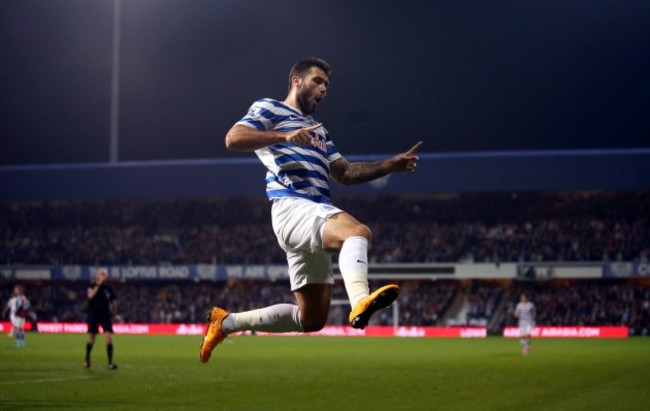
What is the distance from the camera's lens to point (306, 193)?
796 cm

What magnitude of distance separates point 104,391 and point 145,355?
1156 cm

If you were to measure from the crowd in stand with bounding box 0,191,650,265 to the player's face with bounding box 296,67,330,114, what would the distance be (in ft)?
142

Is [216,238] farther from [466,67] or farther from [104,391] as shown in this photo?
[104,391]

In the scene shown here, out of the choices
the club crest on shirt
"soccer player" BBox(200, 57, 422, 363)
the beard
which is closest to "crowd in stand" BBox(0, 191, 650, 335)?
"soccer player" BBox(200, 57, 422, 363)

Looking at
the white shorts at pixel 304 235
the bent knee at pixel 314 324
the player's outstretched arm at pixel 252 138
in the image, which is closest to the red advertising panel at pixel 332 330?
the bent knee at pixel 314 324

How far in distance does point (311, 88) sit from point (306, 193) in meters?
0.89

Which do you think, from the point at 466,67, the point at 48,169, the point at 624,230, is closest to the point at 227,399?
the point at 466,67

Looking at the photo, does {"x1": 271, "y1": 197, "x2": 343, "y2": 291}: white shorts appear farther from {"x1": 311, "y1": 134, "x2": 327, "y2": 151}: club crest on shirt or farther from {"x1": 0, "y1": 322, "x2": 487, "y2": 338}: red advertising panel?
{"x1": 0, "y1": 322, "x2": 487, "y2": 338}: red advertising panel

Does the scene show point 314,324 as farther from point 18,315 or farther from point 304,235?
point 18,315

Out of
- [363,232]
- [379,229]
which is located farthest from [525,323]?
[379,229]

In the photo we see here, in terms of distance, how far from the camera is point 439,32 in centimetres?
4853

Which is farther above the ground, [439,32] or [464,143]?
[439,32]

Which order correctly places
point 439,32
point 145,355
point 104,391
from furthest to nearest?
point 439,32, point 145,355, point 104,391

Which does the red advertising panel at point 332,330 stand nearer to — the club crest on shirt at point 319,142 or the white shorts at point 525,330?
the white shorts at point 525,330
